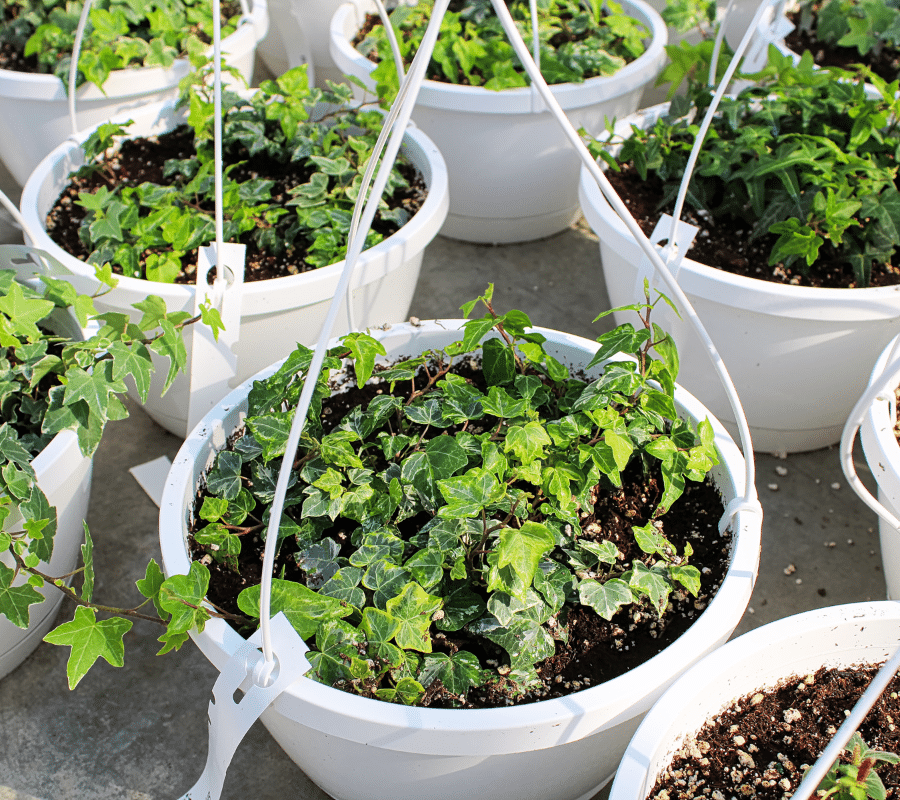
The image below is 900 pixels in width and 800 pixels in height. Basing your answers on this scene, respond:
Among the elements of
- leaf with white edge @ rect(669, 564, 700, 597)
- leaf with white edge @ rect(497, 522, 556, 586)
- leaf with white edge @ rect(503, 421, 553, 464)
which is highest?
leaf with white edge @ rect(503, 421, 553, 464)

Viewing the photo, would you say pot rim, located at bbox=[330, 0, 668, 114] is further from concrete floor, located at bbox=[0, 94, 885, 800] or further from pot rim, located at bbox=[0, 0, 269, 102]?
concrete floor, located at bbox=[0, 94, 885, 800]

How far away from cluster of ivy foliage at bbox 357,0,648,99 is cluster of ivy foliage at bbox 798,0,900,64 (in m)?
0.55

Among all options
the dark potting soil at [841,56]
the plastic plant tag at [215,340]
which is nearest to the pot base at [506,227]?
the dark potting soil at [841,56]

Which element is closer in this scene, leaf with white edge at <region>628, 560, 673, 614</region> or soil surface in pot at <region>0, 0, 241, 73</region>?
leaf with white edge at <region>628, 560, 673, 614</region>

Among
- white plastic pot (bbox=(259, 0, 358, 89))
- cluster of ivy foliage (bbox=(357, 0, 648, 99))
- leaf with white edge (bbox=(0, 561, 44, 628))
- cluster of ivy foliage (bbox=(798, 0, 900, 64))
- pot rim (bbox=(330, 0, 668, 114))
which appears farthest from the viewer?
white plastic pot (bbox=(259, 0, 358, 89))

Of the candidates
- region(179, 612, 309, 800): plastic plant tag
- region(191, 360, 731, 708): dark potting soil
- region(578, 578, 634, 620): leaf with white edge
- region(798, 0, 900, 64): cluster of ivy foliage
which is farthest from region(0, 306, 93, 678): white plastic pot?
region(798, 0, 900, 64): cluster of ivy foliage

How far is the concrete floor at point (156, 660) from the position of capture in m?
1.24

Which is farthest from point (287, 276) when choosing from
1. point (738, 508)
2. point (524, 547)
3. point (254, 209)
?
point (738, 508)

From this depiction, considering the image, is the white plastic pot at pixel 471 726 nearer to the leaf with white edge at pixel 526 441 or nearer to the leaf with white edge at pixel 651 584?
the leaf with white edge at pixel 651 584

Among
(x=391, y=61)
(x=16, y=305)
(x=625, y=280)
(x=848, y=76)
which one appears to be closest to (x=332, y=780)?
(x=16, y=305)

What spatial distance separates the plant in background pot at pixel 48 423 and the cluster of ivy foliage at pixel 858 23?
6.70 ft

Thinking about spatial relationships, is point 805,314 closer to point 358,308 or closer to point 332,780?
point 358,308

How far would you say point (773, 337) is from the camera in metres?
1.46

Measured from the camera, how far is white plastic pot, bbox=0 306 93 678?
1.16 m
